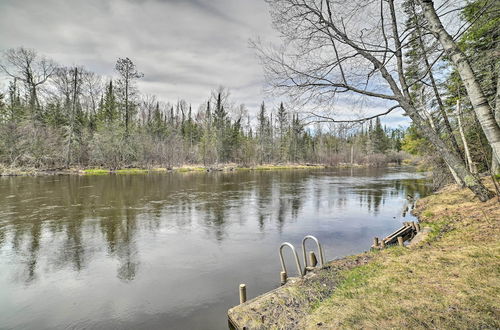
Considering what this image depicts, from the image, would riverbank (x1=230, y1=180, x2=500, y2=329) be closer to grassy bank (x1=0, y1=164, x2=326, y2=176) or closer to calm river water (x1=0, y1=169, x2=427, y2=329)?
calm river water (x1=0, y1=169, x2=427, y2=329)

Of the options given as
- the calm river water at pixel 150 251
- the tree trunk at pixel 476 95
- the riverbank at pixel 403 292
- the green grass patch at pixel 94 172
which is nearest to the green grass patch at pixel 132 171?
the green grass patch at pixel 94 172

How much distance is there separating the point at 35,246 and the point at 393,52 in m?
11.8

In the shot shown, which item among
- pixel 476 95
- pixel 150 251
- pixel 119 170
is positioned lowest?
pixel 150 251

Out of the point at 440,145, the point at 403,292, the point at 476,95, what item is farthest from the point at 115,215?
the point at 476,95

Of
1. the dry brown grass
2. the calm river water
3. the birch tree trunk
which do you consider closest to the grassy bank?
the calm river water

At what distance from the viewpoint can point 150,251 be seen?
28.0 feet

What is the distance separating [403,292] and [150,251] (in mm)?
7217

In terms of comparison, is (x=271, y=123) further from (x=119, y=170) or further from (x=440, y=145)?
(x=440, y=145)

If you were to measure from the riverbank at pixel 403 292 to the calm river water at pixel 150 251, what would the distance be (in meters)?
1.35

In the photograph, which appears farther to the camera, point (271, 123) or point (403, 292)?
point (271, 123)

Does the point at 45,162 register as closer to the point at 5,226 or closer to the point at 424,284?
the point at 5,226

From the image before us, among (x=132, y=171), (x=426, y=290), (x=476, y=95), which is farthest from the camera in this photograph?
(x=132, y=171)

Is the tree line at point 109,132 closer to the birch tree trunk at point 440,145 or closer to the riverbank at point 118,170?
the riverbank at point 118,170

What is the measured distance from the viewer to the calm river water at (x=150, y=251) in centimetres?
530
